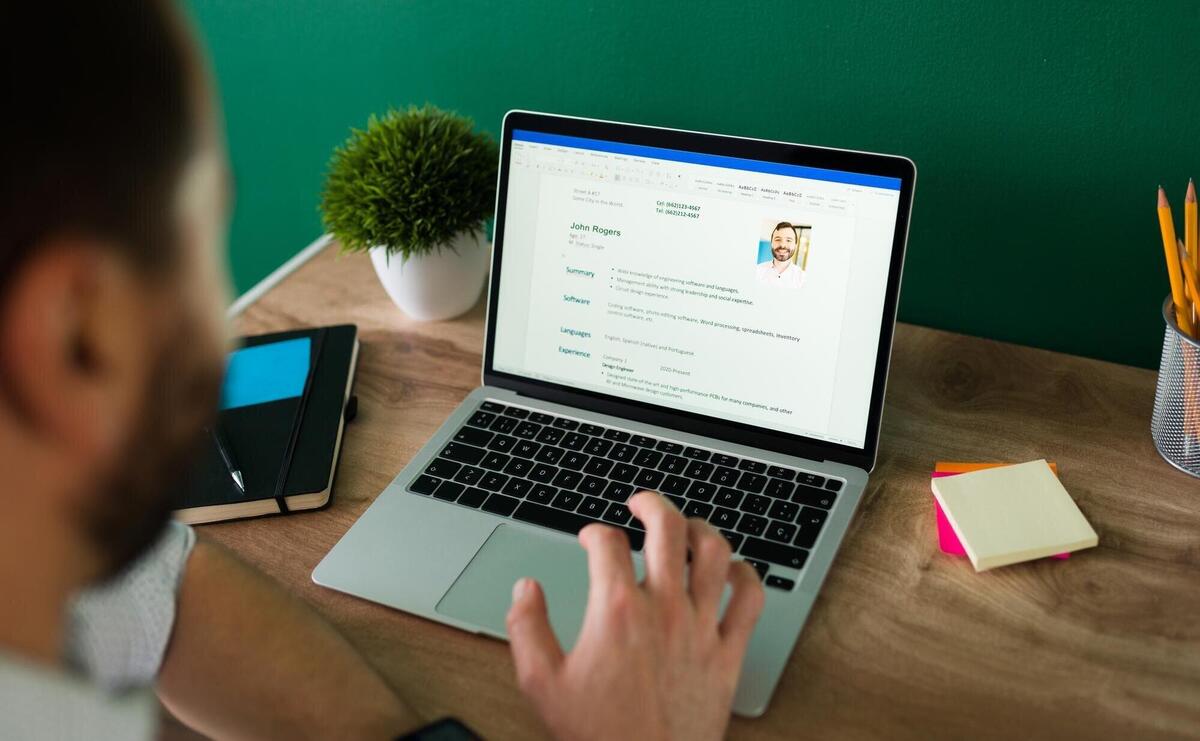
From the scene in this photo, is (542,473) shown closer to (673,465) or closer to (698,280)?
(673,465)

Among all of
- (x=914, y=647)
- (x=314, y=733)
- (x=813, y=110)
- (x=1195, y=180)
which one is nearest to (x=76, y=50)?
(x=314, y=733)

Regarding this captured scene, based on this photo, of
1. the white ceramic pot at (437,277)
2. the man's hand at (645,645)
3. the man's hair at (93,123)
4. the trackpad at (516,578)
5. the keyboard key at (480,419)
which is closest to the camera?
the man's hair at (93,123)

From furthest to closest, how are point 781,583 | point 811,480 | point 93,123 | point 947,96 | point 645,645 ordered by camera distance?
point 947,96 < point 811,480 < point 781,583 < point 645,645 < point 93,123

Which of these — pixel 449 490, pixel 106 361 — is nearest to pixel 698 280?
pixel 449 490

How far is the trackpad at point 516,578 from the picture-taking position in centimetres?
70

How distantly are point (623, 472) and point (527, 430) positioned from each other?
0.11 m

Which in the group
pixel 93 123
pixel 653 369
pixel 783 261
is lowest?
pixel 653 369

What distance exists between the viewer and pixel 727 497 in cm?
80

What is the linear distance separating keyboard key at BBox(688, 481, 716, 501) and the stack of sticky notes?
0.18 m

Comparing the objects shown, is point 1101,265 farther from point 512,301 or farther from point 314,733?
point 314,733

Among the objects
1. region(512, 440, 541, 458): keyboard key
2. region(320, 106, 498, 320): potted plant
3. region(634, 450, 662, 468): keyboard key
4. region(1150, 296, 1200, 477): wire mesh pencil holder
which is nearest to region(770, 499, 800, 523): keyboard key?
region(634, 450, 662, 468): keyboard key

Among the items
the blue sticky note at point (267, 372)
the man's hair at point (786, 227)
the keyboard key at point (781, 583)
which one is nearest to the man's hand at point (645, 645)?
the keyboard key at point (781, 583)

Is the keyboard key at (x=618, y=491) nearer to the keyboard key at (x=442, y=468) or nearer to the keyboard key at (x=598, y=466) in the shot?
the keyboard key at (x=598, y=466)

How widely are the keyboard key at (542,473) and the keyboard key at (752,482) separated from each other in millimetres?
157
